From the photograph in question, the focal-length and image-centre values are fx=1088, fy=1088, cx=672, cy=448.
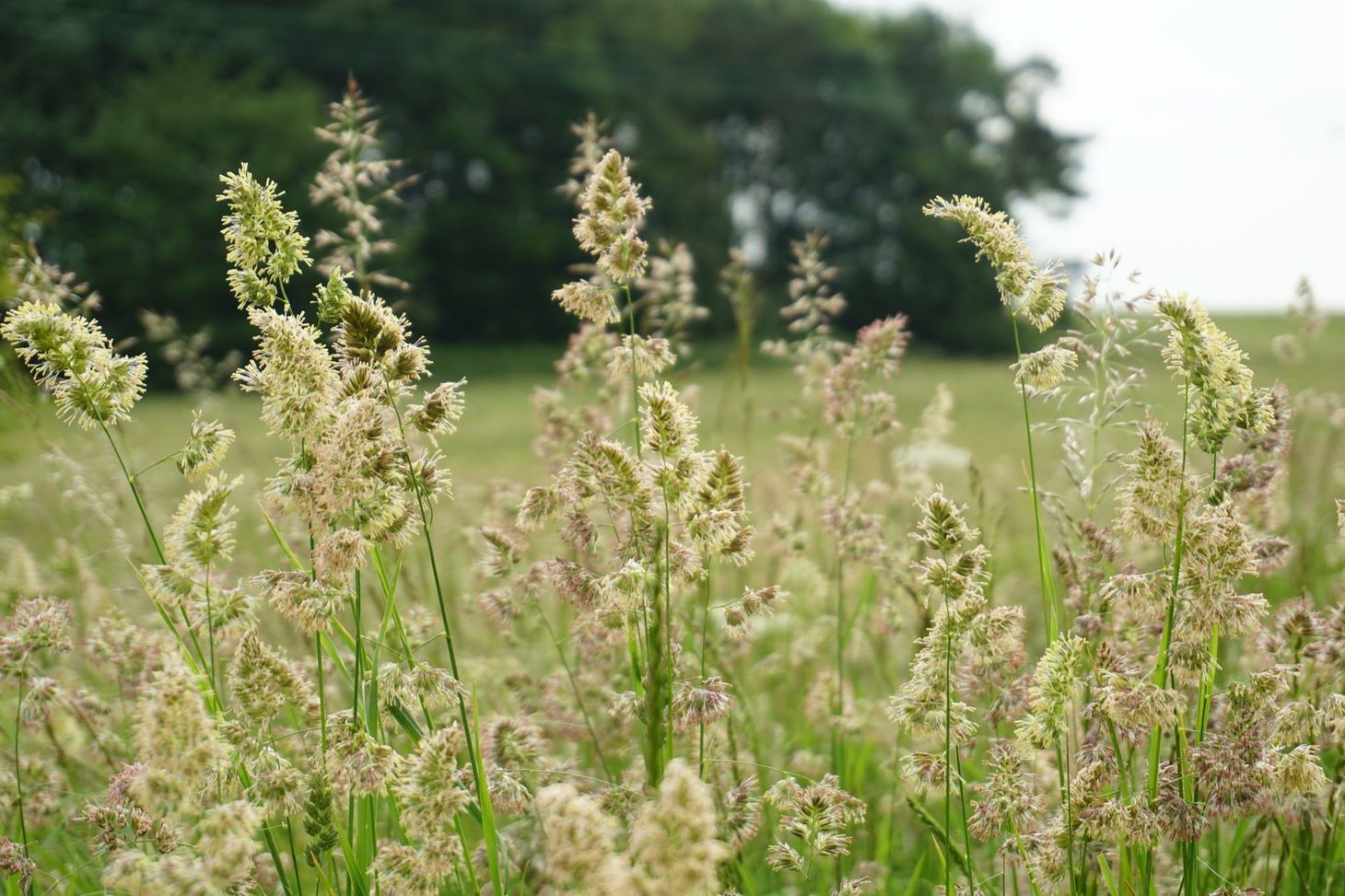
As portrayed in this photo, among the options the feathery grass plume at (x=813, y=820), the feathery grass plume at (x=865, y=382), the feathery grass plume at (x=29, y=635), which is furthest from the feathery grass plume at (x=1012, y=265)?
the feathery grass plume at (x=29, y=635)

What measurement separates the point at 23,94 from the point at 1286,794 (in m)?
40.1

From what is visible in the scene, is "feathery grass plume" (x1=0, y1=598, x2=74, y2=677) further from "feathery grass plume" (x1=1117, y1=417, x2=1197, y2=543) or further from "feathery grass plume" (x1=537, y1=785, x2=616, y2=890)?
"feathery grass plume" (x1=1117, y1=417, x2=1197, y2=543)

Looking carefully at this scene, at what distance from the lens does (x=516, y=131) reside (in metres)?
43.2

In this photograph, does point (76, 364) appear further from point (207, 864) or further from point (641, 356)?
point (641, 356)

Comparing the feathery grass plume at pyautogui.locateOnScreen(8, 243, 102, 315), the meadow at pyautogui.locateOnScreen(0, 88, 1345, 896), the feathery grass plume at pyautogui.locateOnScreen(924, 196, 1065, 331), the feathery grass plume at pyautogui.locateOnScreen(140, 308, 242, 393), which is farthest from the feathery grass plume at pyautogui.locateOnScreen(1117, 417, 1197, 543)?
the feathery grass plume at pyautogui.locateOnScreen(140, 308, 242, 393)

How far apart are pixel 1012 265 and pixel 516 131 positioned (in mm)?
43533

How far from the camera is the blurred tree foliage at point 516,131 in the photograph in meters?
33.2

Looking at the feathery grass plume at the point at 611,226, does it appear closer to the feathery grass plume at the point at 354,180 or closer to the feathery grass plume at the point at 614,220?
the feathery grass plume at the point at 614,220

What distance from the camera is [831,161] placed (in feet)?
164

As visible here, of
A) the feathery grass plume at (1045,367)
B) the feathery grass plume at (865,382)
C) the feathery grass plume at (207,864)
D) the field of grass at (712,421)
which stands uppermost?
the feathery grass plume at (1045,367)

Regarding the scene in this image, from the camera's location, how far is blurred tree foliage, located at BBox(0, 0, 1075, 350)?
33.2 meters

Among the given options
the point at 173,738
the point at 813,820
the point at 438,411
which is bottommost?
the point at 813,820

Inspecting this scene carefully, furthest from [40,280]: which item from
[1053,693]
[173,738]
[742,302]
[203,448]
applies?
[1053,693]

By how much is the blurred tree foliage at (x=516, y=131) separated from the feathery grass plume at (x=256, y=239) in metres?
30.9
